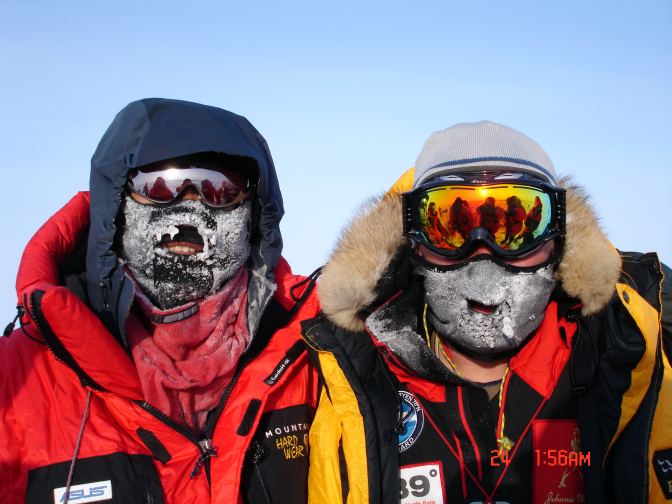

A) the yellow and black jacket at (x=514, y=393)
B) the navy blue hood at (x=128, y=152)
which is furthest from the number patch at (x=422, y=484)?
the navy blue hood at (x=128, y=152)

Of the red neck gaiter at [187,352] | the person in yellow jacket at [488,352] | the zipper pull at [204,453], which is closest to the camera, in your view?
the person in yellow jacket at [488,352]

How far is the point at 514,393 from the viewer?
104 inches

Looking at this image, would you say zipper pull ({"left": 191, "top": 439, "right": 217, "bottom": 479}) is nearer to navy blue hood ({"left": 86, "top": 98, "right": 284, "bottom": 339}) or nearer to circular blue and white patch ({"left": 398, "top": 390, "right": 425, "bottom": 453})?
navy blue hood ({"left": 86, "top": 98, "right": 284, "bottom": 339})

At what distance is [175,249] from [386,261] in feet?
3.01

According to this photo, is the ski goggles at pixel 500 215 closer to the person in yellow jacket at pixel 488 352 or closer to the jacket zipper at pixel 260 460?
the person in yellow jacket at pixel 488 352

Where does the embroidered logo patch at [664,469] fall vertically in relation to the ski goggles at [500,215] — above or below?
below

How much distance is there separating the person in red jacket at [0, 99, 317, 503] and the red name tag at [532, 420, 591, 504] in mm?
980

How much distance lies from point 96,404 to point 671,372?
218 centimetres

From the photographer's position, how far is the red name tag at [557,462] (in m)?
2.48

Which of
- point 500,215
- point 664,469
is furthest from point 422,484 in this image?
point 500,215

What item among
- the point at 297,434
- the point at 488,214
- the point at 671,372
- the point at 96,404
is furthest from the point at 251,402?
the point at 671,372

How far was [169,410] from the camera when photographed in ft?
8.75

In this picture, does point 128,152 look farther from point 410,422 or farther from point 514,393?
point 514,393

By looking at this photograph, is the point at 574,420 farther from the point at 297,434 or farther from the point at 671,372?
the point at 297,434
